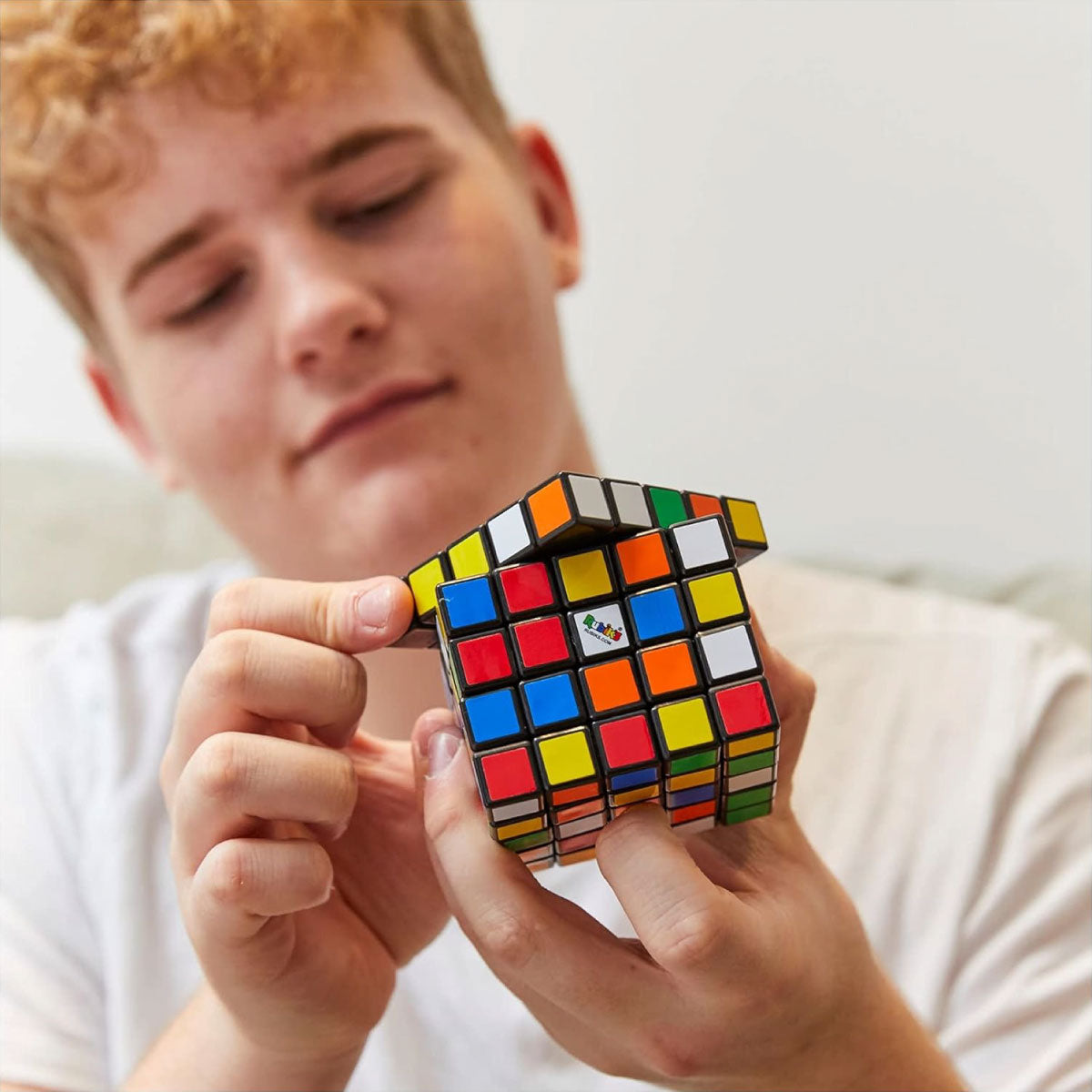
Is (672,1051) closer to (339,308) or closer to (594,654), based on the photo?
(594,654)

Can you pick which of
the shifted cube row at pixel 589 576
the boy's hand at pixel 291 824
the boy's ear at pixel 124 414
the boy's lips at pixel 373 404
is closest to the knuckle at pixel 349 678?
the boy's hand at pixel 291 824

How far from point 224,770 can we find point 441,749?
0.13 metres

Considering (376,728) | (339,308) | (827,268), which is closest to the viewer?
(339,308)

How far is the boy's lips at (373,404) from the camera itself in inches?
35.8

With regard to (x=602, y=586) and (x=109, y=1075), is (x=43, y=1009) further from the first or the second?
(x=602, y=586)

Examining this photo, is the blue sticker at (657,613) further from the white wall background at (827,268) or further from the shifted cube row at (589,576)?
the white wall background at (827,268)

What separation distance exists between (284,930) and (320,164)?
2.08 ft

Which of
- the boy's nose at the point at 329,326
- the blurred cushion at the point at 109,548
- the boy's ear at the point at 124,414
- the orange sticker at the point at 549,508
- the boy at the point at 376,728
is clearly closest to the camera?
the orange sticker at the point at 549,508

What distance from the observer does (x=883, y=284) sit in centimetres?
133

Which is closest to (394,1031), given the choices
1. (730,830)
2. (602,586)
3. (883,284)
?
(730,830)

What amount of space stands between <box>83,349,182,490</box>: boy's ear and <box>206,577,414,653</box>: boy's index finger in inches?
19.2

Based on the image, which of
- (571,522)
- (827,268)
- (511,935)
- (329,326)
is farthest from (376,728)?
(827,268)

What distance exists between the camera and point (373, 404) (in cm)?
91

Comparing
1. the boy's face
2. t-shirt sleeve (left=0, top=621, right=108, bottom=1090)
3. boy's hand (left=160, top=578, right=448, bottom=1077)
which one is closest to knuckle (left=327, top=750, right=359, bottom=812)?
boy's hand (left=160, top=578, right=448, bottom=1077)
